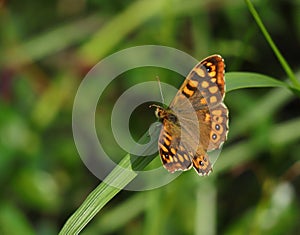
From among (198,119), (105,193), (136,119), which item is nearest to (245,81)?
(198,119)

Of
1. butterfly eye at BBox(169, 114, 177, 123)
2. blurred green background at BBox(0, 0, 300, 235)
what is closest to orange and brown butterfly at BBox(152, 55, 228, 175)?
butterfly eye at BBox(169, 114, 177, 123)

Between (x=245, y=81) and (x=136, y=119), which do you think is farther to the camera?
(x=136, y=119)

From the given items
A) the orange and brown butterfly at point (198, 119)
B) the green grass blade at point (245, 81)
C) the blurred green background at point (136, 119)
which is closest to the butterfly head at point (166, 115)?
the orange and brown butterfly at point (198, 119)

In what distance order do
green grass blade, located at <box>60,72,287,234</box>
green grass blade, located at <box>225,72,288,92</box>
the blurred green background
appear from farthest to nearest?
the blurred green background < green grass blade, located at <box>225,72,288,92</box> < green grass blade, located at <box>60,72,287,234</box>

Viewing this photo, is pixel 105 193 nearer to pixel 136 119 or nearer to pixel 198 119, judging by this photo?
pixel 198 119

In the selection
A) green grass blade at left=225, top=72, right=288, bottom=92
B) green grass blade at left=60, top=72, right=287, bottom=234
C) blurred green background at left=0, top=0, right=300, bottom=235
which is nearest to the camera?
green grass blade at left=60, top=72, right=287, bottom=234

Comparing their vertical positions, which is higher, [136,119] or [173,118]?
[136,119]

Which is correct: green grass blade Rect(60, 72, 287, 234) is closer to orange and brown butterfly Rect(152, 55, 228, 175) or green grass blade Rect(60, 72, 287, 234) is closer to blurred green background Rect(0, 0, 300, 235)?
orange and brown butterfly Rect(152, 55, 228, 175)
